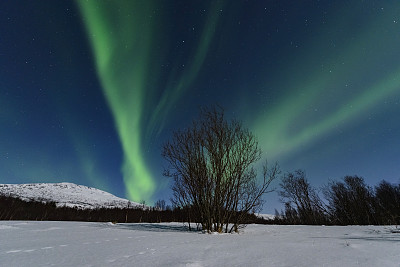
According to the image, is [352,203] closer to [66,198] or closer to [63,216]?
[63,216]

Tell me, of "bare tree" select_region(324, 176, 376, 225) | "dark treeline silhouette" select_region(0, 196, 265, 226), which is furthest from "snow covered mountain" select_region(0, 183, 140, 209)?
"bare tree" select_region(324, 176, 376, 225)

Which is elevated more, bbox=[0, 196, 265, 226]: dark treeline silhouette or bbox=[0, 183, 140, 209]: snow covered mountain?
bbox=[0, 183, 140, 209]: snow covered mountain

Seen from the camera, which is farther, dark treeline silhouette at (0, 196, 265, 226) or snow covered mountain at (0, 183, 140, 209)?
snow covered mountain at (0, 183, 140, 209)

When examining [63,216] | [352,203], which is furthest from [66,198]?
[352,203]

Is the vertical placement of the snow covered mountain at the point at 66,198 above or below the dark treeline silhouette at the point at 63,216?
above

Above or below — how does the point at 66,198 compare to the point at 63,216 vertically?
above

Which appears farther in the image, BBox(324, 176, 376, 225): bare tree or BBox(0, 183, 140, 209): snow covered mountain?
BBox(0, 183, 140, 209): snow covered mountain

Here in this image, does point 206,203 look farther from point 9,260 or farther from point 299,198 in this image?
point 299,198

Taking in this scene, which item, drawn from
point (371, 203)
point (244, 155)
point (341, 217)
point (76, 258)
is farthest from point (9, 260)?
point (371, 203)

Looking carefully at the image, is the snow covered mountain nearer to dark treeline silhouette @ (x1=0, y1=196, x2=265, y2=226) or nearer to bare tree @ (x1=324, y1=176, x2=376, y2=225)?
dark treeline silhouette @ (x1=0, y1=196, x2=265, y2=226)

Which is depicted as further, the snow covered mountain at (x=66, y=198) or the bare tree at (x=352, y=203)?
the snow covered mountain at (x=66, y=198)

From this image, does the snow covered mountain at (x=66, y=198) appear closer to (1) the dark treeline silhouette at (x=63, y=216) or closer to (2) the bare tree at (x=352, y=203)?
(1) the dark treeline silhouette at (x=63, y=216)

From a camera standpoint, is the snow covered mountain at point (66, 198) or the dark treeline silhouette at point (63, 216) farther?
the snow covered mountain at point (66, 198)

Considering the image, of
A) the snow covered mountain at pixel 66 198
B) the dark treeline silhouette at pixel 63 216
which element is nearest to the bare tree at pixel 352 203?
the dark treeline silhouette at pixel 63 216
